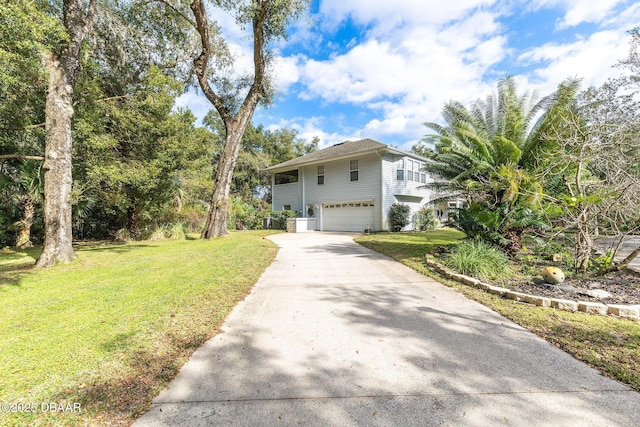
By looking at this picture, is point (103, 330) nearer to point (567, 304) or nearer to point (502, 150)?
point (567, 304)

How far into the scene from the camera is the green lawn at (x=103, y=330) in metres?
2.21

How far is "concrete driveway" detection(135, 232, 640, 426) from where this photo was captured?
205 cm

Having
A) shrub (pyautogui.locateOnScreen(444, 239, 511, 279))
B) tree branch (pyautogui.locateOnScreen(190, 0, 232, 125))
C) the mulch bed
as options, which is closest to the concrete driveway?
the mulch bed

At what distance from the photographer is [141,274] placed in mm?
6312

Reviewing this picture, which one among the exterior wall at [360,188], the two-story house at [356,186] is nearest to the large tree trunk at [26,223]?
the two-story house at [356,186]

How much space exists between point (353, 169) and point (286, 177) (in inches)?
280

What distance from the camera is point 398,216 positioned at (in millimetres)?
17172

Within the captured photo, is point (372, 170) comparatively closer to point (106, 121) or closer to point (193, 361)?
point (106, 121)

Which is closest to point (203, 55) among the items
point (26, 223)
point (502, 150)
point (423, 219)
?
point (26, 223)

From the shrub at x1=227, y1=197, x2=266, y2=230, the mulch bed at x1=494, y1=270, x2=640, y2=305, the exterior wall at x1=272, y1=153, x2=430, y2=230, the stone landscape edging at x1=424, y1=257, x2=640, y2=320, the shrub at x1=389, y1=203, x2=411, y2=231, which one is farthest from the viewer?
the shrub at x1=227, y1=197, x2=266, y2=230

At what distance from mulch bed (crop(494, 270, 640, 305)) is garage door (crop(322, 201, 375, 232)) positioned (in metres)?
12.3

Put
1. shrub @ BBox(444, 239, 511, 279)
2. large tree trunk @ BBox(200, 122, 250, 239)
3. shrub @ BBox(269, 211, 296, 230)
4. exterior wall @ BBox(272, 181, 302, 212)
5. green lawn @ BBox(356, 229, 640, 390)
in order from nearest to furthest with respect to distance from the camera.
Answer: green lawn @ BBox(356, 229, 640, 390)
shrub @ BBox(444, 239, 511, 279)
large tree trunk @ BBox(200, 122, 250, 239)
shrub @ BBox(269, 211, 296, 230)
exterior wall @ BBox(272, 181, 302, 212)

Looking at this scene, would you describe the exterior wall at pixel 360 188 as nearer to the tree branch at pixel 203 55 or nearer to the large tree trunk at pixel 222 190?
the large tree trunk at pixel 222 190

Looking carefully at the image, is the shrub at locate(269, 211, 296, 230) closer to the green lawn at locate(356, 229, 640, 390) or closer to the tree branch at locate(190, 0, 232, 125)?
the tree branch at locate(190, 0, 232, 125)
